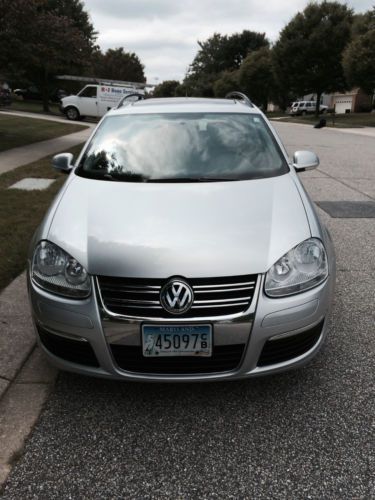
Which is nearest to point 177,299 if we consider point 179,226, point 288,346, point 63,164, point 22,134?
point 179,226

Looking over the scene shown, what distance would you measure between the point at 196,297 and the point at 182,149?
1.62 meters

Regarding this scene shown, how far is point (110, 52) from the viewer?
210 ft

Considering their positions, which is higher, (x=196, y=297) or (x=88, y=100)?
(x=196, y=297)

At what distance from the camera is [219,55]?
95.8 m

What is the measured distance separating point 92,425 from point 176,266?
36.5 inches

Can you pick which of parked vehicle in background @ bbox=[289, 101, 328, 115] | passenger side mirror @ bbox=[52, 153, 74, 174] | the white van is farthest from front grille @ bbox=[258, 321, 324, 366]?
parked vehicle in background @ bbox=[289, 101, 328, 115]

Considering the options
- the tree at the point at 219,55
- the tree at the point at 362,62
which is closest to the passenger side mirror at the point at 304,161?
the tree at the point at 362,62

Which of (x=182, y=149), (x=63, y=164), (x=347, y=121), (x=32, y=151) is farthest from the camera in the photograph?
(x=347, y=121)

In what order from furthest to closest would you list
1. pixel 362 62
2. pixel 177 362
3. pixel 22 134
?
1. pixel 362 62
2. pixel 22 134
3. pixel 177 362

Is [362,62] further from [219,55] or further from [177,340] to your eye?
[219,55]

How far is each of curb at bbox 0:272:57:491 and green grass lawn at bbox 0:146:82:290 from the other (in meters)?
0.68

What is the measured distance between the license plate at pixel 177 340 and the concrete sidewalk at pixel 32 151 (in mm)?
7570

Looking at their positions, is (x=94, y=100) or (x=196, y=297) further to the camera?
(x=94, y=100)

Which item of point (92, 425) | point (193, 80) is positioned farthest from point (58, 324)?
point (193, 80)
